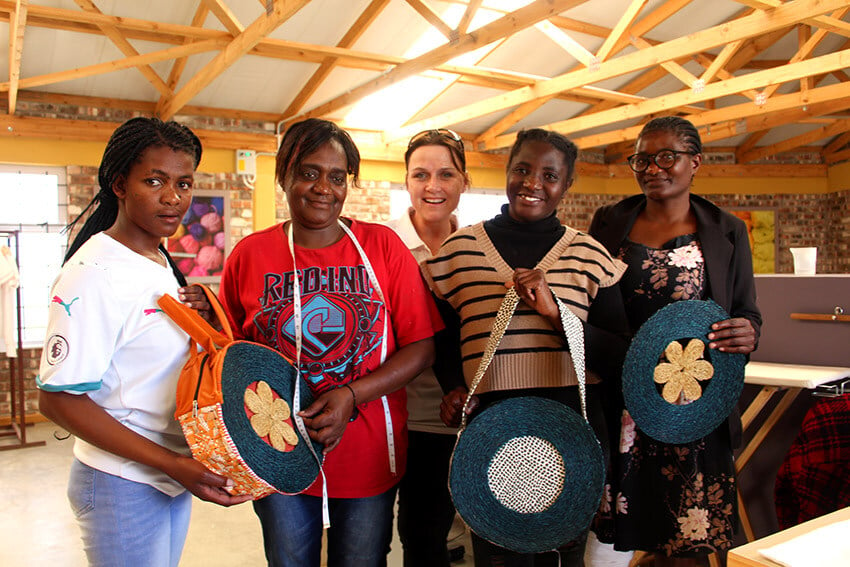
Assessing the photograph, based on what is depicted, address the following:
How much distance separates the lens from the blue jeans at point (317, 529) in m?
1.48

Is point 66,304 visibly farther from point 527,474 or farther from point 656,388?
point 656,388

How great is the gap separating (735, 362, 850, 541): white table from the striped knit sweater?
1.24 metres

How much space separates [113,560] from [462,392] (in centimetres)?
79

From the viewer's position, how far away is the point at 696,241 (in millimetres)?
1812

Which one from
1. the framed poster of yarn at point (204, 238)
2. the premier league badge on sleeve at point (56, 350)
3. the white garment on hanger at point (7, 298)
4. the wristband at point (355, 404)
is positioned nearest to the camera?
Result: the premier league badge on sleeve at point (56, 350)

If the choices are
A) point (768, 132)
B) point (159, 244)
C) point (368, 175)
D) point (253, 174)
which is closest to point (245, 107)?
point (253, 174)

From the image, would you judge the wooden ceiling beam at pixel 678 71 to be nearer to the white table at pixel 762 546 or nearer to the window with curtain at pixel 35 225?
the white table at pixel 762 546

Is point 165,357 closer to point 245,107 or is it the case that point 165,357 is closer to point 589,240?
point 589,240

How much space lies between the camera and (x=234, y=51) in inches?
184

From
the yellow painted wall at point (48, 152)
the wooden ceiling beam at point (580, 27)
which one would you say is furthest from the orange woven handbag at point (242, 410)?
the wooden ceiling beam at point (580, 27)

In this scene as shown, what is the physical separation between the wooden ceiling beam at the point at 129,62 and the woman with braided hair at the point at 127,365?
3744 millimetres

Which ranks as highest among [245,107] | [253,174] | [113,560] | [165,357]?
[245,107]

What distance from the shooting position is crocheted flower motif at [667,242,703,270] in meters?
1.78

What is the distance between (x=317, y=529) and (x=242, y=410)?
16.7 inches
